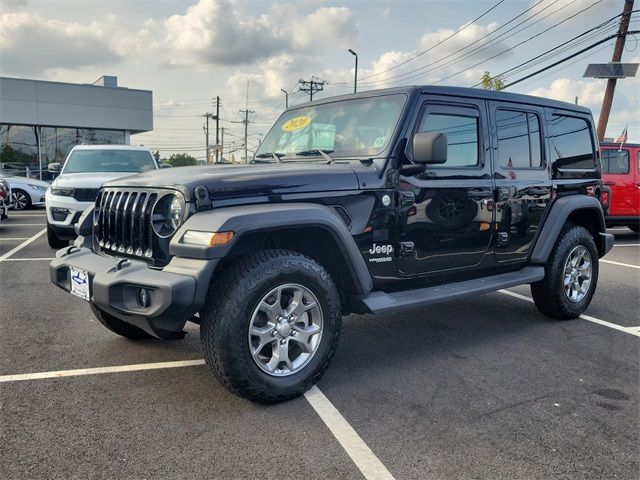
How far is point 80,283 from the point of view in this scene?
337cm

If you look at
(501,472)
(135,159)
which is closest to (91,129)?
(135,159)

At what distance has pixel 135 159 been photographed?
9500 millimetres

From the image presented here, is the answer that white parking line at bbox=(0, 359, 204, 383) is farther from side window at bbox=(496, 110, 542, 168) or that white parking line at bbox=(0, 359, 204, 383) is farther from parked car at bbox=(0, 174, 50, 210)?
parked car at bbox=(0, 174, 50, 210)

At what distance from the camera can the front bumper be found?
110 inches

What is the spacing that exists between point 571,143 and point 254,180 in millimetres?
3515

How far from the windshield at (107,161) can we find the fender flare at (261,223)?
648 cm

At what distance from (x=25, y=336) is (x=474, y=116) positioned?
13.3 ft

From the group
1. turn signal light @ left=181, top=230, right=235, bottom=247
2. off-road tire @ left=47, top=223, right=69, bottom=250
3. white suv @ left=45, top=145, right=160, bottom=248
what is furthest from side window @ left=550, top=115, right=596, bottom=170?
off-road tire @ left=47, top=223, right=69, bottom=250

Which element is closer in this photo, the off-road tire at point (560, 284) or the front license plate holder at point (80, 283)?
the front license plate holder at point (80, 283)

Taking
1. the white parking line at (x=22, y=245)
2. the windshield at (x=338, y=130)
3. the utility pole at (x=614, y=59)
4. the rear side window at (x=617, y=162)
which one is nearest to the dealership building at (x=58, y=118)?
the white parking line at (x=22, y=245)

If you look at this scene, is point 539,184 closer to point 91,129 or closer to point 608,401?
point 608,401

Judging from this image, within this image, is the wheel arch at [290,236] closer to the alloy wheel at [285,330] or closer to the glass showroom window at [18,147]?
the alloy wheel at [285,330]

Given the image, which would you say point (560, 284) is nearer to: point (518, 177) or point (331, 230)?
point (518, 177)

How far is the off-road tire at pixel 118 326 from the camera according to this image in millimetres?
4113
